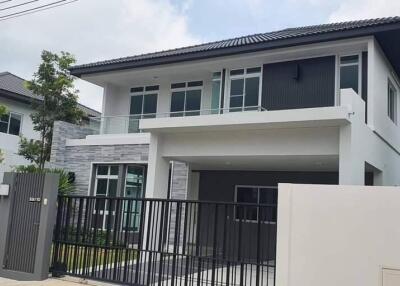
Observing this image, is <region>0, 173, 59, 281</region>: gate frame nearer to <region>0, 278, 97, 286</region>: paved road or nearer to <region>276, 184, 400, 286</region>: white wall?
<region>0, 278, 97, 286</region>: paved road

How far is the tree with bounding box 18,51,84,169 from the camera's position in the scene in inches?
738

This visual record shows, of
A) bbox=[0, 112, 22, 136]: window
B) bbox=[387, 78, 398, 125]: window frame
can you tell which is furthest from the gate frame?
bbox=[0, 112, 22, 136]: window

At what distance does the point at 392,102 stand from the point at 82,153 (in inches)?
459

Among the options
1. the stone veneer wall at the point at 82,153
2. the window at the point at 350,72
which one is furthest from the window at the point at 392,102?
the stone veneer wall at the point at 82,153

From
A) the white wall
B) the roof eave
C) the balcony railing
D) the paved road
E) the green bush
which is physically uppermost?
the roof eave

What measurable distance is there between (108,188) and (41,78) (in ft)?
19.4

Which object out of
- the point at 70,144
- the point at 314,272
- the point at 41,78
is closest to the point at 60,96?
the point at 41,78

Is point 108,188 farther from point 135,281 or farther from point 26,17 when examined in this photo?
point 135,281

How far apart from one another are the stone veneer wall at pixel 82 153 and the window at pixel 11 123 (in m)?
7.01

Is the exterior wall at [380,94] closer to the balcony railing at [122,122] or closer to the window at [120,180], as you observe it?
the balcony railing at [122,122]

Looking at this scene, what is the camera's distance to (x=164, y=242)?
797 cm

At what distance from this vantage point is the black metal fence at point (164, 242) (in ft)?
23.2

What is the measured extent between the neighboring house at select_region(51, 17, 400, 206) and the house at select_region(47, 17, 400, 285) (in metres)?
0.04

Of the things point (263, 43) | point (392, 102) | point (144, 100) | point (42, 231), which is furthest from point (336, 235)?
point (144, 100)
